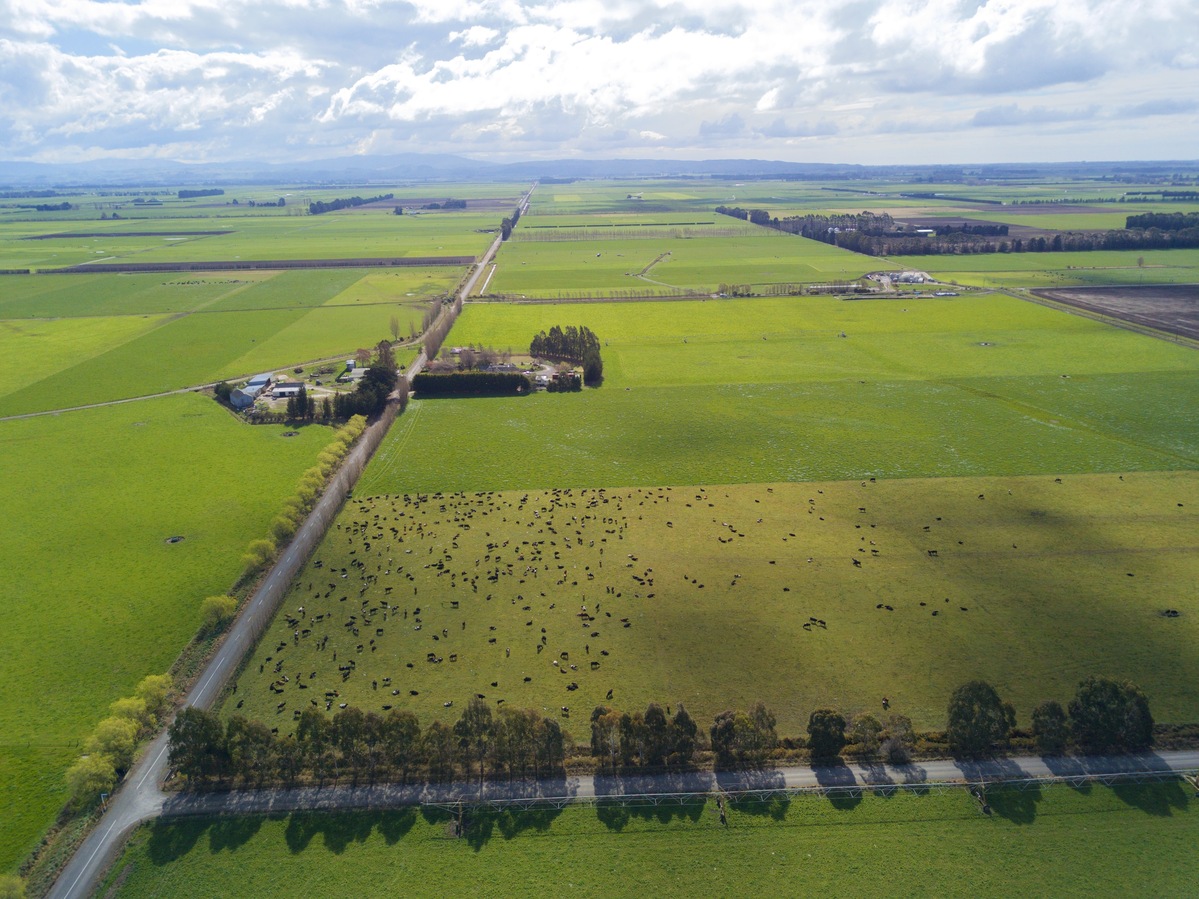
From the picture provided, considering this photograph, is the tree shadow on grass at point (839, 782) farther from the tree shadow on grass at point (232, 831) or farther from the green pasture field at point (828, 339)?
the green pasture field at point (828, 339)

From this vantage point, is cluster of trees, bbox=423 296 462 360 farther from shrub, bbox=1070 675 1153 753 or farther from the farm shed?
shrub, bbox=1070 675 1153 753

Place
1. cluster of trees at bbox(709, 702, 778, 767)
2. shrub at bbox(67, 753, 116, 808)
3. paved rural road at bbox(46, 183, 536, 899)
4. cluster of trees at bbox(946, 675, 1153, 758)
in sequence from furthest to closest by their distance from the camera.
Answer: cluster of trees at bbox(709, 702, 778, 767) → cluster of trees at bbox(946, 675, 1153, 758) → shrub at bbox(67, 753, 116, 808) → paved rural road at bbox(46, 183, 536, 899)

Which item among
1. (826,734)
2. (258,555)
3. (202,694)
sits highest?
(258,555)

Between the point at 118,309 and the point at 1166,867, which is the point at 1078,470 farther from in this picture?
the point at 118,309

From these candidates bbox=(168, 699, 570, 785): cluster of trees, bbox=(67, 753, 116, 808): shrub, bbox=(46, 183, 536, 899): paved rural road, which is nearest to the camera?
bbox=(46, 183, 536, 899): paved rural road

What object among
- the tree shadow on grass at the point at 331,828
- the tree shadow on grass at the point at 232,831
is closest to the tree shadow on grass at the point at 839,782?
the tree shadow on grass at the point at 331,828

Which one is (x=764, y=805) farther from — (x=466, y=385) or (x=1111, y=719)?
(x=466, y=385)

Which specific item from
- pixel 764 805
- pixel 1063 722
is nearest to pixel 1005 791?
pixel 1063 722

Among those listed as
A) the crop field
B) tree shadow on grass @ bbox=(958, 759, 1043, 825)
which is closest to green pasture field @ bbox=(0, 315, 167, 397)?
the crop field
